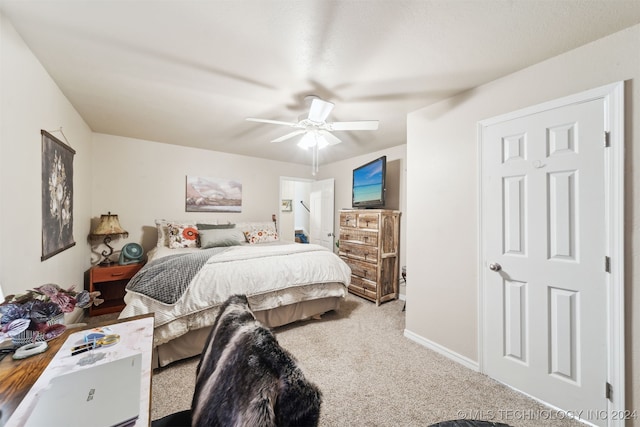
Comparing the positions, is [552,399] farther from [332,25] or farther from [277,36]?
[277,36]

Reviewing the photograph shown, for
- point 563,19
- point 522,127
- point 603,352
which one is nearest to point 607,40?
point 563,19

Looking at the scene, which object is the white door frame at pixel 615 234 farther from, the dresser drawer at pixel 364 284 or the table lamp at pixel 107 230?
the table lamp at pixel 107 230

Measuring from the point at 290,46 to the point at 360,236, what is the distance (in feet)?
8.77

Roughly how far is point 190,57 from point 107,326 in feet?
5.59

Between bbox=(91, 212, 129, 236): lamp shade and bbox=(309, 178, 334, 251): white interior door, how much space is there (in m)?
3.25

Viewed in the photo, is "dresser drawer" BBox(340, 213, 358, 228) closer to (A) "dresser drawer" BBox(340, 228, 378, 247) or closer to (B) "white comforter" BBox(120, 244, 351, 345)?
(A) "dresser drawer" BBox(340, 228, 378, 247)

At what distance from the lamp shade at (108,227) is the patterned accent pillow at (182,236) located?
57 centimetres

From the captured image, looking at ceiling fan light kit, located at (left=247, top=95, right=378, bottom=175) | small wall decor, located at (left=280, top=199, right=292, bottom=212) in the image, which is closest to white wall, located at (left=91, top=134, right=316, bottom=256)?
small wall decor, located at (left=280, top=199, right=292, bottom=212)

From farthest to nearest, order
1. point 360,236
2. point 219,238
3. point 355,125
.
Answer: point 360,236
point 219,238
point 355,125

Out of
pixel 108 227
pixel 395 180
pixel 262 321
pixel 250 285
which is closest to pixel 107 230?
pixel 108 227

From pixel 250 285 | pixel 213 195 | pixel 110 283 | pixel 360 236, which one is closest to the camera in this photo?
pixel 250 285

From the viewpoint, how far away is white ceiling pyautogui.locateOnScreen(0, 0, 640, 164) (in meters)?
1.24

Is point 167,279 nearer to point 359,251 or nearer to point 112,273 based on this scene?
point 112,273

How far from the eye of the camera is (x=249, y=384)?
575 millimetres
